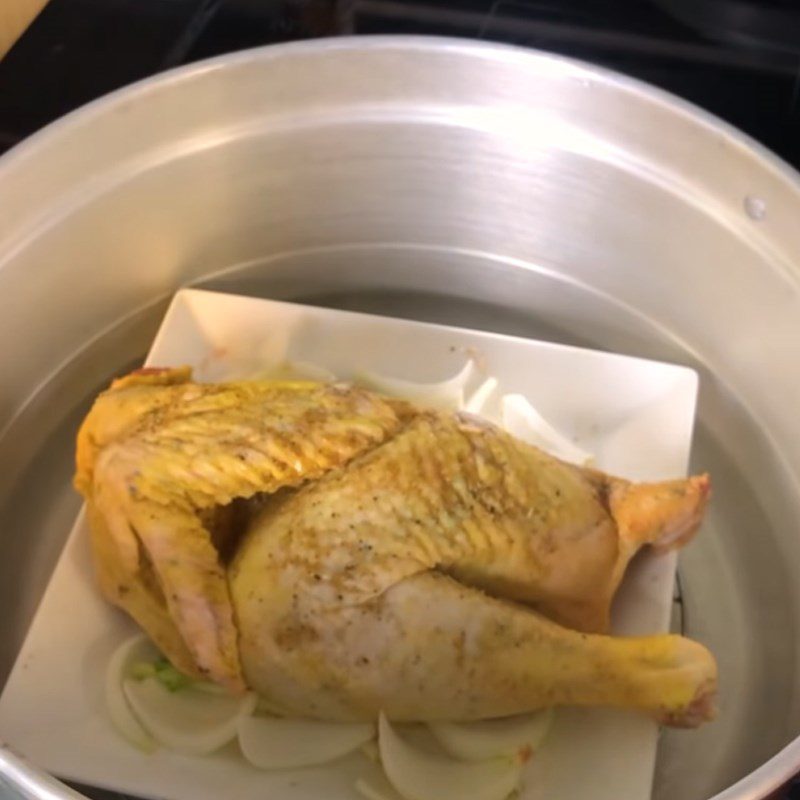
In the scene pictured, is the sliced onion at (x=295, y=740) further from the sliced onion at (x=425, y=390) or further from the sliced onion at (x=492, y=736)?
the sliced onion at (x=425, y=390)

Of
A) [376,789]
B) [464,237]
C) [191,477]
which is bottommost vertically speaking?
[376,789]

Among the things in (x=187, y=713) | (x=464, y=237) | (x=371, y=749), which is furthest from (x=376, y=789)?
(x=464, y=237)

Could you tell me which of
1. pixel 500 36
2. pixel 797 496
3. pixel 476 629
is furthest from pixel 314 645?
pixel 500 36

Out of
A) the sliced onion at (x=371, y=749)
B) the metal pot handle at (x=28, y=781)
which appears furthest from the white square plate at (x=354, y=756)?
the metal pot handle at (x=28, y=781)

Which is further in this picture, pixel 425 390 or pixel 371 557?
pixel 425 390

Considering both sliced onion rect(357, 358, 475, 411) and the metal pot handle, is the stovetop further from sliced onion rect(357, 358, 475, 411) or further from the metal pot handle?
the metal pot handle

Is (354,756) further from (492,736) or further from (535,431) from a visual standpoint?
(535,431)

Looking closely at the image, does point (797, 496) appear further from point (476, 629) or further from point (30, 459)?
point (30, 459)
